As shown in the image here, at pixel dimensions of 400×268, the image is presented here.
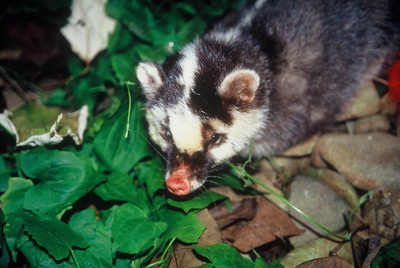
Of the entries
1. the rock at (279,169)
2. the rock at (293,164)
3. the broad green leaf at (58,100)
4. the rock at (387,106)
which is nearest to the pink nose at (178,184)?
the rock at (279,169)

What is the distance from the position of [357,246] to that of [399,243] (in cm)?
44

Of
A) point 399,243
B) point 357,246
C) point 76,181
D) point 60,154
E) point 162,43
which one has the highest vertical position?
point 162,43

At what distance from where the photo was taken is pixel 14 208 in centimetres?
269

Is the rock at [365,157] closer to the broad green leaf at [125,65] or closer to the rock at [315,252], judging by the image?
the rock at [315,252]

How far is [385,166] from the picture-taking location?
322 centimetres

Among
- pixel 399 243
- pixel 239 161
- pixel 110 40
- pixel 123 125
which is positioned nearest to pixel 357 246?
pixel 399 243

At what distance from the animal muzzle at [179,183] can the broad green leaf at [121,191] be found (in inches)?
17.9

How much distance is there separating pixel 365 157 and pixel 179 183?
233cm

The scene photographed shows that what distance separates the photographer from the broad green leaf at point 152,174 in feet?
9.46

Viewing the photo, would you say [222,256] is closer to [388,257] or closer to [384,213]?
[388,257]

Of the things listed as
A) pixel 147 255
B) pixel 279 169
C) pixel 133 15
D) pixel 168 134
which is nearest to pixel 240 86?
pixel 168 134

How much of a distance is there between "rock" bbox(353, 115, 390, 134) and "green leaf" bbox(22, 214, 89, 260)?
3.62 metres

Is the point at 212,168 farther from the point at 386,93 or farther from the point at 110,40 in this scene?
the point at 386,93

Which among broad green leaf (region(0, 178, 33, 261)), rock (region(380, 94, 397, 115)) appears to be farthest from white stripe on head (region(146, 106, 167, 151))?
rock (region(380, 94, 397, 115))
